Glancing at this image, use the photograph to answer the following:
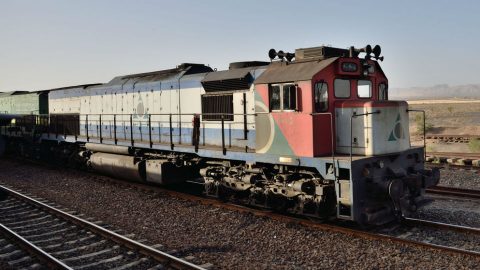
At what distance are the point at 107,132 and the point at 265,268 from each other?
38.4 ft

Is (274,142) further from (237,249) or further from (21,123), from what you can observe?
(21,123)

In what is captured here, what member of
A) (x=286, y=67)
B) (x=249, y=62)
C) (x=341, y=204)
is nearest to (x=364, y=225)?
(x=341, y=204)

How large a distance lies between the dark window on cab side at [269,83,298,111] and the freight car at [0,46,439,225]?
0.8 inches

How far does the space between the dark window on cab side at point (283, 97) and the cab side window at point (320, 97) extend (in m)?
0.41

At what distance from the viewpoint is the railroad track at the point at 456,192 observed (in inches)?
427

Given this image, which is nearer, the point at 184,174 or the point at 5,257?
the point at 5,257

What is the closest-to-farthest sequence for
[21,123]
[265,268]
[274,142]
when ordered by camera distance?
[265,268], [274,142], [21,123]

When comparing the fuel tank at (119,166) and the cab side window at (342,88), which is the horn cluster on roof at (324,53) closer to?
the cab side window at (342,88)

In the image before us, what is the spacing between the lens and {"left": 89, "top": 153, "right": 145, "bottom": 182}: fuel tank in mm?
12992

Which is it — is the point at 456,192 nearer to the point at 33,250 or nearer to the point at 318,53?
the point at 318,53

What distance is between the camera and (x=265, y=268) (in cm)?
622

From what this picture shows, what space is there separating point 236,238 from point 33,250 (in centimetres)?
353

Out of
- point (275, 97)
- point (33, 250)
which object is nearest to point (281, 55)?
point (275, 97)

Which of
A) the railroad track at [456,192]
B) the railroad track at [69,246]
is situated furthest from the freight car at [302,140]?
the railroad track at [69,246]
